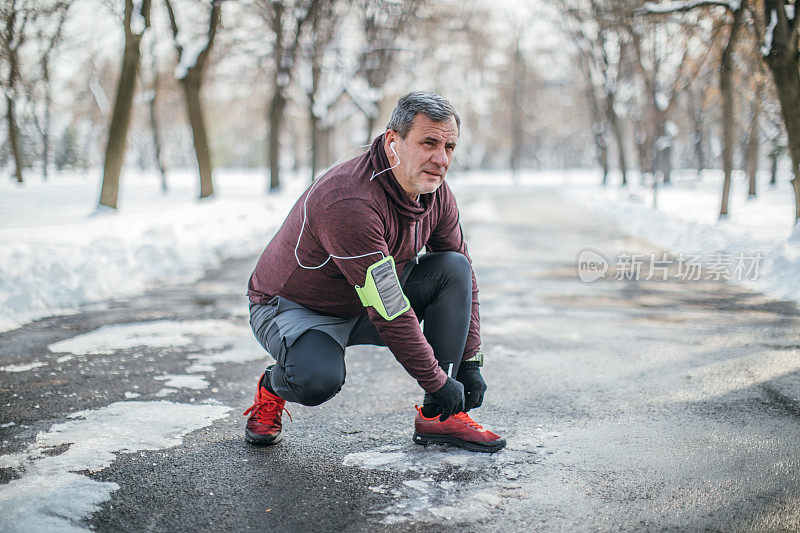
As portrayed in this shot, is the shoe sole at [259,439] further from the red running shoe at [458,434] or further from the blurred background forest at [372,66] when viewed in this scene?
the blurred background forest at [372,66]

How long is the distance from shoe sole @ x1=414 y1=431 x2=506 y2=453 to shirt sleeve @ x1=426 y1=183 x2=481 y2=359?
37 cm

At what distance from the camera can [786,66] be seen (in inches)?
389

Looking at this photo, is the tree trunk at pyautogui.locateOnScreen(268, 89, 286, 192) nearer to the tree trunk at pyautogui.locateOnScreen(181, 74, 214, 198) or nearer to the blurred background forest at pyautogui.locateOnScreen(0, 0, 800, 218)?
the blurred background forest at pyautogui.locateOnScreen(0, 0, 800, 218)

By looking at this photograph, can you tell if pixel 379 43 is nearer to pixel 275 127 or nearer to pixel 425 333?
pixel 275 127

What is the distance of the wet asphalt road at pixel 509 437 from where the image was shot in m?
2.45

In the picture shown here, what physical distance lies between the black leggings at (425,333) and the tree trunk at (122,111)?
11.0 metres

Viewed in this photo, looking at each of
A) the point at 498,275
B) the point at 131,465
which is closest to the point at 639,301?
the point at 498,275

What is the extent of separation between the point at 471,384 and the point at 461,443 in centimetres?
27

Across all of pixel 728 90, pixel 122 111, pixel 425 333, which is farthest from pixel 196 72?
pixel 425 333

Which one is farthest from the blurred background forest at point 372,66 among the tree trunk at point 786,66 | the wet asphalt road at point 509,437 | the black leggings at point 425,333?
the black leggings at point 425,333

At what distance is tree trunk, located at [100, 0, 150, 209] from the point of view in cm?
1278

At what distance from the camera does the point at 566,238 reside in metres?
12.6

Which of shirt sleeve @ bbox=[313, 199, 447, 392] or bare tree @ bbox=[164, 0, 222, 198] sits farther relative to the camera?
bare tree @ bbox=[164, 0, 222, 198]

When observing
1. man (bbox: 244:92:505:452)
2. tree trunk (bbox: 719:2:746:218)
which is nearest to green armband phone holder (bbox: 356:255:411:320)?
man (bbox: 244:92:505:452)
